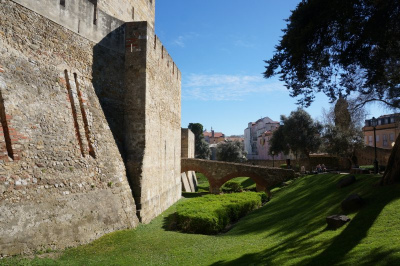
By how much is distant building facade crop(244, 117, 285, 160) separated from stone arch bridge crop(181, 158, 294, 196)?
35.1m

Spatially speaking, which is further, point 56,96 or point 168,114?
point 168,114

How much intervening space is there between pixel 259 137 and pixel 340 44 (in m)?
61.0

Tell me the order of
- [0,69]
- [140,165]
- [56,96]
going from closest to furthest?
[0,69], [56,96], [140,165]

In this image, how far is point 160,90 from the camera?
14.9 m

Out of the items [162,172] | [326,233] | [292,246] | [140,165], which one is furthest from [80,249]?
[162,172]

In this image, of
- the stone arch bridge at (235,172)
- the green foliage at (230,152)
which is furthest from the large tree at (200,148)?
the stone arch bridge at (235,172)

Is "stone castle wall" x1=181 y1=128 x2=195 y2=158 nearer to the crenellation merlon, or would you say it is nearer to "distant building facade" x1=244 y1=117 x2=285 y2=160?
the crenellation merlon

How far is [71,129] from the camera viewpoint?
9.06 metres

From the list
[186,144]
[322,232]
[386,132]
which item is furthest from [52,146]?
[386,132]

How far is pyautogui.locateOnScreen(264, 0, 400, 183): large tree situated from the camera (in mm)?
7465

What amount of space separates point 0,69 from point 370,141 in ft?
164

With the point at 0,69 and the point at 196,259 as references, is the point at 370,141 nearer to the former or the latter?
the point at 196,259

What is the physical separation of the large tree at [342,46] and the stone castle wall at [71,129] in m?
6.22

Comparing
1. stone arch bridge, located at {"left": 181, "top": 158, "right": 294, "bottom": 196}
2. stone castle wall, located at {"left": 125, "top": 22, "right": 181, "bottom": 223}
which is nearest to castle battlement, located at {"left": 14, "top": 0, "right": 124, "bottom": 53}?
stone castle wall, located at {"left": 125, "top": 22, "right": 181, "bottom": 223}
